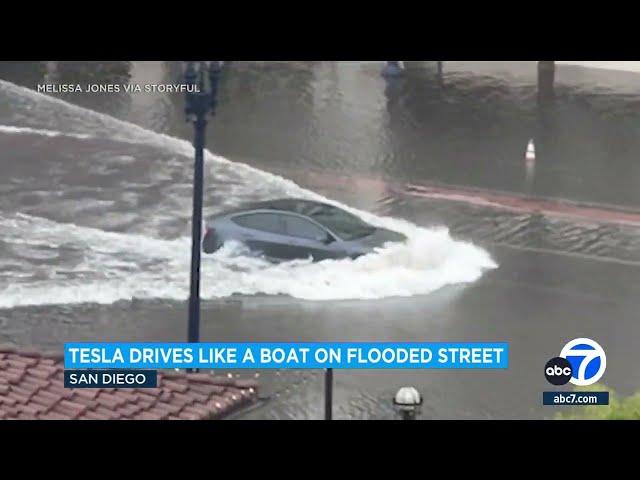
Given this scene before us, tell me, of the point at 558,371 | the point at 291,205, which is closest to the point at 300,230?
the point at 291,205

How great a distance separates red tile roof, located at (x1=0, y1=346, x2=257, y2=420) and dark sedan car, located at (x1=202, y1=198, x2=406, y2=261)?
1.08 m

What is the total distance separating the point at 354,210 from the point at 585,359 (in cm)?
196

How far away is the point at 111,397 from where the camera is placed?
11.1 m

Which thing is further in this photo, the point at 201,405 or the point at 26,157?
the point at 26,157

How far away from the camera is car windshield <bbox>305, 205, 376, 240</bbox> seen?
11.6m

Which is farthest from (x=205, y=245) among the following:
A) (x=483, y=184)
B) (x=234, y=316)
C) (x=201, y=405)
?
(x=483, y=184)

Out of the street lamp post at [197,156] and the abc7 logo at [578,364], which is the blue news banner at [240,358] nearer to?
the street lamp post at [197,156]

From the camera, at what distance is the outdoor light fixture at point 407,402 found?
10.9m

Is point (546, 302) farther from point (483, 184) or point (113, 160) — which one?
point (113, 160)

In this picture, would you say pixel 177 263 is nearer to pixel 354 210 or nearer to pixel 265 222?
pixel 265 222

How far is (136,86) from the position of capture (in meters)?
11.2

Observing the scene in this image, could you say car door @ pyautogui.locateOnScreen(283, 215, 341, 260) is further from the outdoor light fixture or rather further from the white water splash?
the outdoor light fixture

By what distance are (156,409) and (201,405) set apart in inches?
12.9

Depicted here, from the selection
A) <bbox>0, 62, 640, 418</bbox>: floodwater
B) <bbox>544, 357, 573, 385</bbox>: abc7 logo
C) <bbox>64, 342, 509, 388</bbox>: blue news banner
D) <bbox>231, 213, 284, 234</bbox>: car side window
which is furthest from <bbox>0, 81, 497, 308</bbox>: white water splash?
<bbox>544, 357, 573, 385</bbox>: abc7 logo
